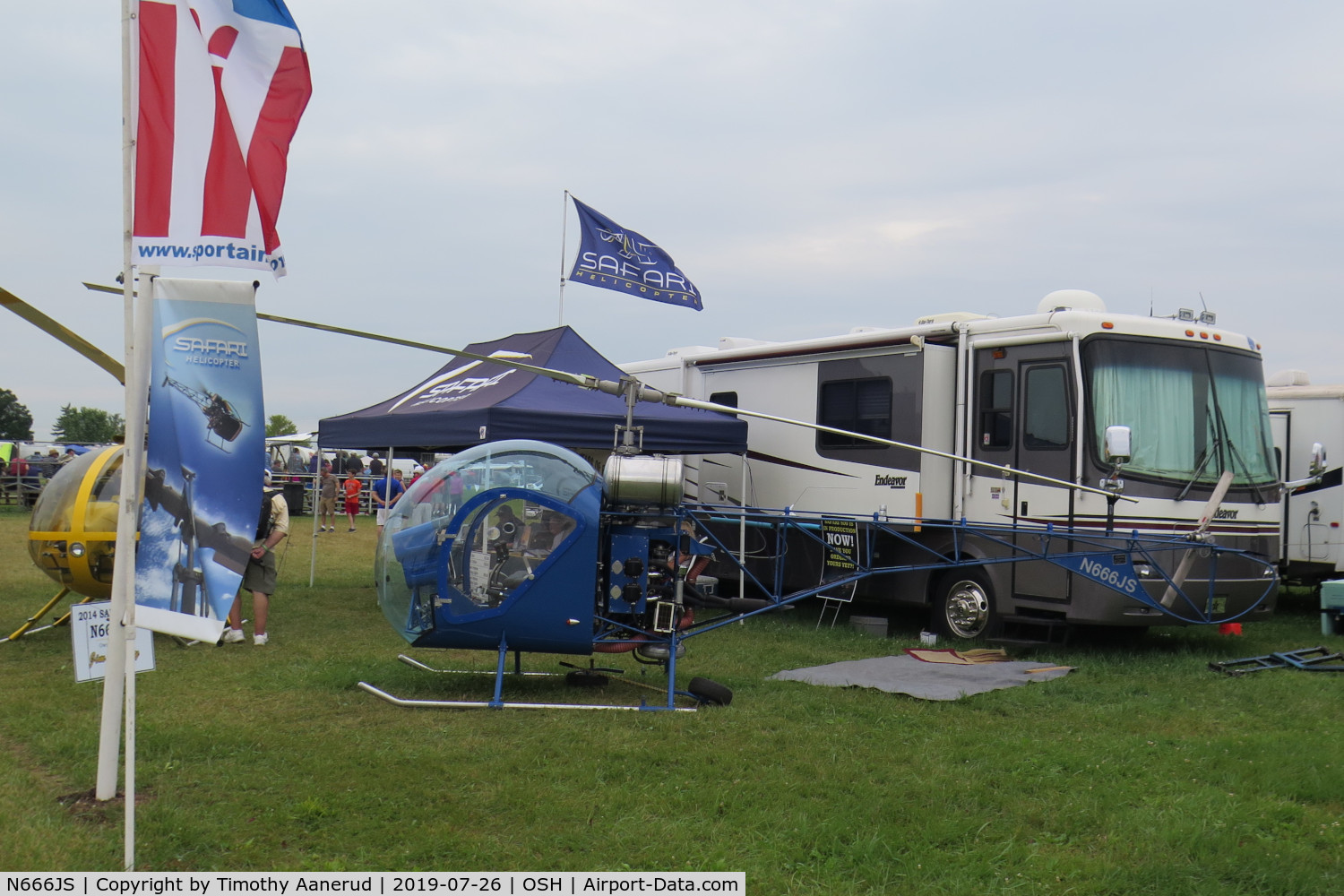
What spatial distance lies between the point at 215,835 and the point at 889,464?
7.31 metres

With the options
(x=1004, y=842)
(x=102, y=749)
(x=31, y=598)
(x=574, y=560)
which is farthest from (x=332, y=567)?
(x=1004, y=842)

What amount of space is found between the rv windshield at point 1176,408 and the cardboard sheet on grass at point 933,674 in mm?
1858

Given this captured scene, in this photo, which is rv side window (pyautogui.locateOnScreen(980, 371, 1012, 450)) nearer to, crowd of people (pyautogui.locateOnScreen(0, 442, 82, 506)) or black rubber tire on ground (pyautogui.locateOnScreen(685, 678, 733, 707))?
black rubber tire on ground (pyautogui.locateOnScreen(685, 678, 733, 707))

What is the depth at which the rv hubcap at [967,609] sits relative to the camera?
9843 millimetres

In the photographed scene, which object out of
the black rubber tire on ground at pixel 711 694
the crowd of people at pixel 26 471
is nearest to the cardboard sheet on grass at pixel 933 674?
the black rubber tire on ground at pixel 711 694

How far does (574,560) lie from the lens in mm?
6801

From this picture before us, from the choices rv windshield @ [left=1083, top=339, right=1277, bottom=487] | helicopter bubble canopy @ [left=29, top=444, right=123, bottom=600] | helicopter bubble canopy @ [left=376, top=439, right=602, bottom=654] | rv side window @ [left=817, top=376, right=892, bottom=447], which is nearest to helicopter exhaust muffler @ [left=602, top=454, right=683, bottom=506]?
helicopter bubble canopy @ [left=376, top=439, right=602, bottom=654]

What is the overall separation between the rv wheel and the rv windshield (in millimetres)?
1682

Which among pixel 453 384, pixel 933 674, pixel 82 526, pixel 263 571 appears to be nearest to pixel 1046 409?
pixel 933 674

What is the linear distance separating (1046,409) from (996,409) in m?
0.53

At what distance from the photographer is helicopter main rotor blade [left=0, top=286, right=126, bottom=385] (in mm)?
4930

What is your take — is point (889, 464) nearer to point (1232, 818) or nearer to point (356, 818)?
point (1232, 818)

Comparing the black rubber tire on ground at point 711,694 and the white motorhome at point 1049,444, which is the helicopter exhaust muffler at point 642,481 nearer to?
the black rubber tire on ground at point 711,694

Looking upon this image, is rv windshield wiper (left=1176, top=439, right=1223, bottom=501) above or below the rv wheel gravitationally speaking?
above
